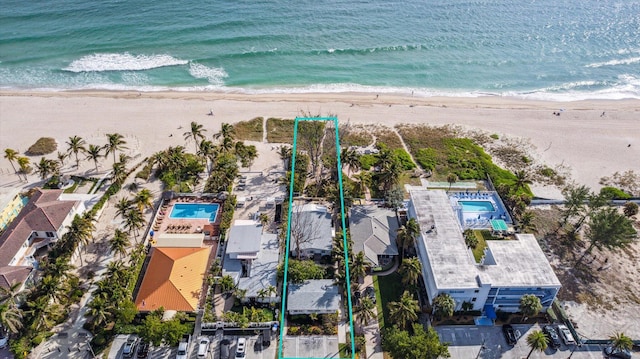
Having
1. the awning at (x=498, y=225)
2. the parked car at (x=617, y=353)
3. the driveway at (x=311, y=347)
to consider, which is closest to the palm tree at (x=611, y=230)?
the awning at (x=498, y=225)

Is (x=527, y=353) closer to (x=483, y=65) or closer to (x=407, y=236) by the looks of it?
(x=407, y=236)

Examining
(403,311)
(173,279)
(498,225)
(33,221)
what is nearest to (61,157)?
(33,221)

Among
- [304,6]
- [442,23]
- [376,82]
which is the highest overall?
[304,6]

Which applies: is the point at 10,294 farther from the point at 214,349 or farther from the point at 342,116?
the point at 342,116

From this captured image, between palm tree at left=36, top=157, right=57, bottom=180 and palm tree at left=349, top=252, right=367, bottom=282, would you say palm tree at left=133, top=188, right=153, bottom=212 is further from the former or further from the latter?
palm tree at left=349, top=252, right=367, bottom=282

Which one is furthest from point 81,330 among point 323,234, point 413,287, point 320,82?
point 320,82

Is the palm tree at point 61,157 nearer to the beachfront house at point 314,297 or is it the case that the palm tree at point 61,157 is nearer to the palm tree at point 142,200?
the palm tree at point 142,200
